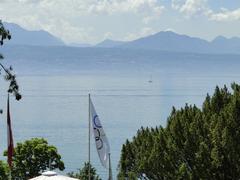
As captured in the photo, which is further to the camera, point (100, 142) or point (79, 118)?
point (79, 118)

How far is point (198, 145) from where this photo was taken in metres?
21.7

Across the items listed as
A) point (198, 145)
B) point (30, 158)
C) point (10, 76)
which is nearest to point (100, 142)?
point (198, 145)

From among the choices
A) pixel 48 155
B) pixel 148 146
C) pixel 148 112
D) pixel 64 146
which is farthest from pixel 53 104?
pixel 148 146

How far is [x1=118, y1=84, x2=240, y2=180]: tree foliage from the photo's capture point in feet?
68.1

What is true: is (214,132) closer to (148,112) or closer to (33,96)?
(148,112)

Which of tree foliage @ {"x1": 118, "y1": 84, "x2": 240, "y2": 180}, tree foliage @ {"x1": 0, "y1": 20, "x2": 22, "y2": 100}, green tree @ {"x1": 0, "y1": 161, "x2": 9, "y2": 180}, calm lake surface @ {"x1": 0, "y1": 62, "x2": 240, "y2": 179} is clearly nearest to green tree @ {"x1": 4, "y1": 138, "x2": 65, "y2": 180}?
green tree @ {"x1": 0, "y1": 161, "x2": 9, "y2": 180}

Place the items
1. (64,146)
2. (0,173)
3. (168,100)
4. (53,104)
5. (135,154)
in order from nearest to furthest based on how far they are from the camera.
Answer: (135,154), (0,173), (64,146), (53,104), (168,100)

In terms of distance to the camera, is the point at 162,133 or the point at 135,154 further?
the point at 135,154

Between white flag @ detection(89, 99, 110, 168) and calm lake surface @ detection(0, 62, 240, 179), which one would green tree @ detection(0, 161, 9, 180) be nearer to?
white flag @ detection(89, 99, 110, 168)

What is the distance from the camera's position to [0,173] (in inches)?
1240

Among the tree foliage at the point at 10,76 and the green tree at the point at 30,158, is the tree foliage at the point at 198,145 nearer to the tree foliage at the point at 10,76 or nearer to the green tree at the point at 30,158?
the tree foliage at the point at 10,76

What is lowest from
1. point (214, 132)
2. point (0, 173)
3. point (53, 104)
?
point (0, 173)

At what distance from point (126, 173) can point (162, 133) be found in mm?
4462

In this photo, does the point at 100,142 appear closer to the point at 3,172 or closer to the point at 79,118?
the point at 3,172
